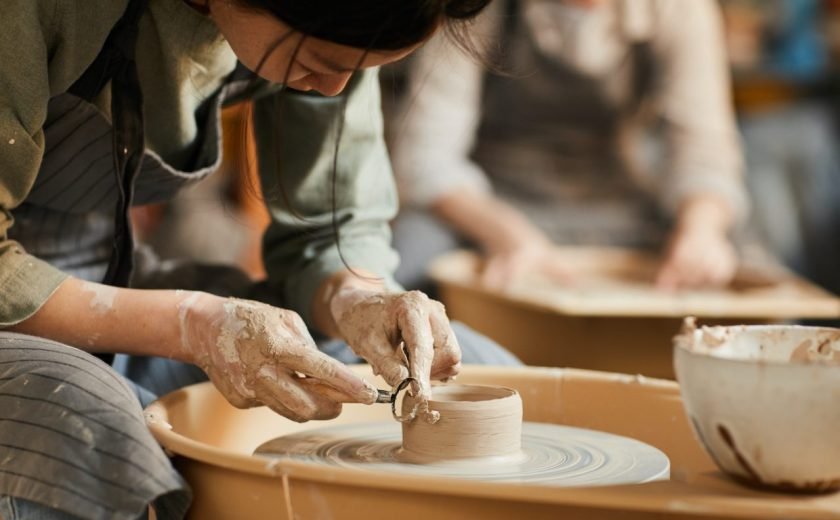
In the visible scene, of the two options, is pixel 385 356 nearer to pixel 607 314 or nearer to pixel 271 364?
pixel 271 364

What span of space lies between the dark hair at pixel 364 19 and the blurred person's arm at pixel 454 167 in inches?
55.9

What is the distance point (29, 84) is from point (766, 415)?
71 centimetres

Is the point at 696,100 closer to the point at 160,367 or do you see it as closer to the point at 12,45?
the point at 160,367

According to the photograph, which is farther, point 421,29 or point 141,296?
point 141,296

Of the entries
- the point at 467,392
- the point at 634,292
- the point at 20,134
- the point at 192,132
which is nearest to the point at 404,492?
the point at 467,392

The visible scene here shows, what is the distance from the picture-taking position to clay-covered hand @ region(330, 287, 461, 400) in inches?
43.4

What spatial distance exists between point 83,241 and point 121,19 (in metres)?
0.32

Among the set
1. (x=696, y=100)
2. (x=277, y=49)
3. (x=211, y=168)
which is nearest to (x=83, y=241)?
(x=211, y=168)

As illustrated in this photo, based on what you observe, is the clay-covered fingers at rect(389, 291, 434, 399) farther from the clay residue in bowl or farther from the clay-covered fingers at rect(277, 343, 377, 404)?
the clay residue in bowl

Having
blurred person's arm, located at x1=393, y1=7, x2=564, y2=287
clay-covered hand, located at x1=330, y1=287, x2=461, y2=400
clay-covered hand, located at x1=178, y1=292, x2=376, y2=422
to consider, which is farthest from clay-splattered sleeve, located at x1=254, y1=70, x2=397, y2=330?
blurred person's arm, located at x1=393, y1=7, x2=564, y2=287

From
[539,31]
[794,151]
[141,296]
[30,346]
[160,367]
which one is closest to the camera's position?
[30,346]

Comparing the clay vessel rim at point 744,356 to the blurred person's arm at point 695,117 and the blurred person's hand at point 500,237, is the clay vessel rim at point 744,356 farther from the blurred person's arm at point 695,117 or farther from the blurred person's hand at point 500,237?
the blurred person's arm at point 695,117

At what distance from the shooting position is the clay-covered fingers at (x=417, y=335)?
1085 millimetres

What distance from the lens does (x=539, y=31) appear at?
2.74m
